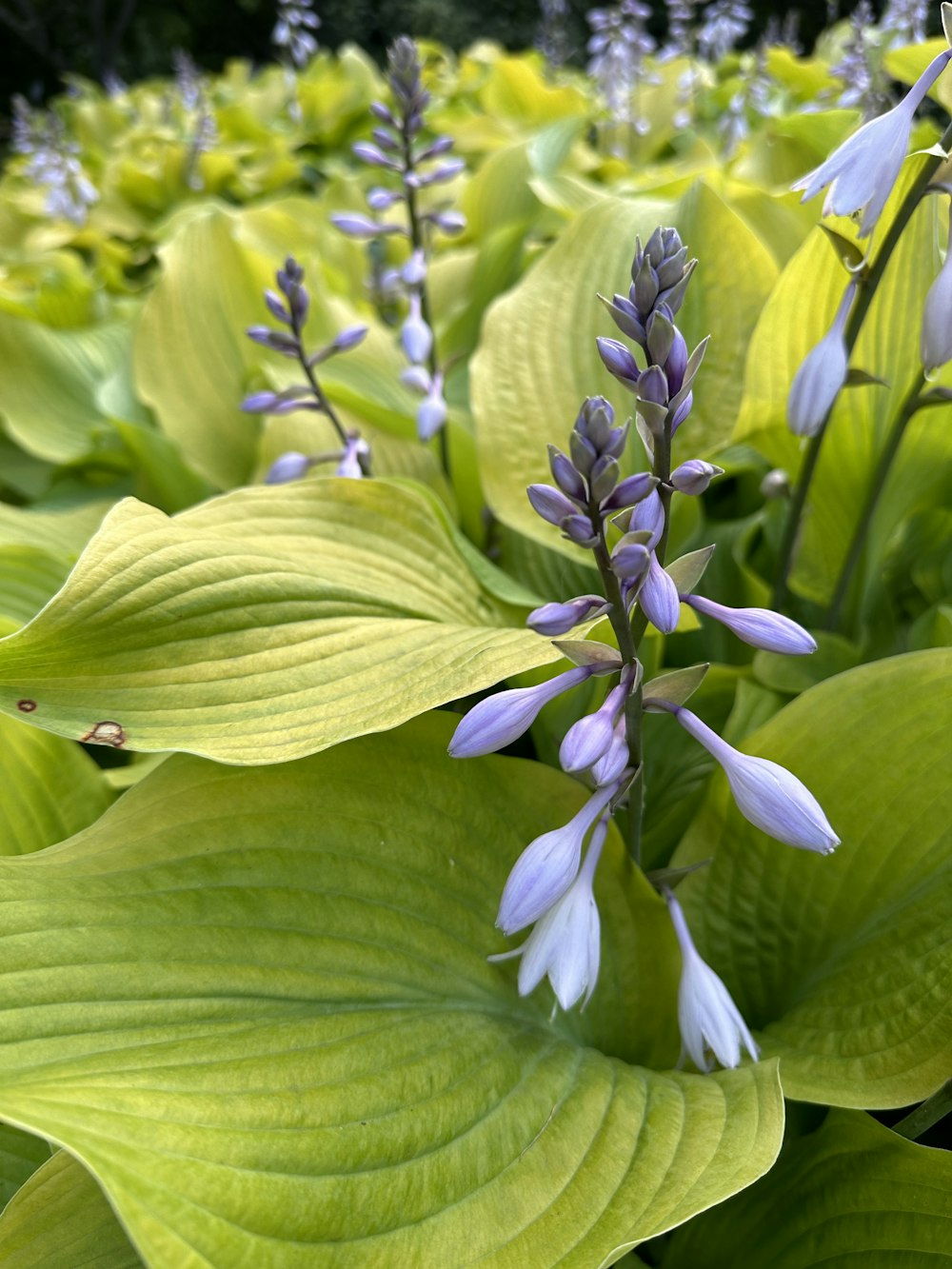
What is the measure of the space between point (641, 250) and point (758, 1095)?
0.83 m

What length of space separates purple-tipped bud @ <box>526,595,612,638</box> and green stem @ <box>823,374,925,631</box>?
647mm

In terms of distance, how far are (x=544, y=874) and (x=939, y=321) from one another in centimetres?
70

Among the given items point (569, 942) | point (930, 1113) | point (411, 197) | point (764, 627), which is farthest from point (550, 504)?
point (411, 197)

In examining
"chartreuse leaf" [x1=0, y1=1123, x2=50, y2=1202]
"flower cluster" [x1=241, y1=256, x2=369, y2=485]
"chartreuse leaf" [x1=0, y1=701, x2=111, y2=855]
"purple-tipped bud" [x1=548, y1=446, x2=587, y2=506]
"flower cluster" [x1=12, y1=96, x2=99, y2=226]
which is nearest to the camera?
"purple-tipped bud" [x1=548, y1=446, x2=587, y2=506]

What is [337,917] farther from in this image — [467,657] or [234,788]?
[467,657]

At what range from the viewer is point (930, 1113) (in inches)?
41.9

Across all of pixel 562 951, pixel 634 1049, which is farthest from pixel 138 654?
pixel 634 1049

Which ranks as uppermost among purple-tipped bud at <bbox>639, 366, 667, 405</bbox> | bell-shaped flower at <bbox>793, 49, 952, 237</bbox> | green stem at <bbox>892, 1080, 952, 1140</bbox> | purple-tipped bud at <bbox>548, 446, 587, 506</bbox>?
bell-shaped flower at <bbox>793, 49, 952, 237</bbox>

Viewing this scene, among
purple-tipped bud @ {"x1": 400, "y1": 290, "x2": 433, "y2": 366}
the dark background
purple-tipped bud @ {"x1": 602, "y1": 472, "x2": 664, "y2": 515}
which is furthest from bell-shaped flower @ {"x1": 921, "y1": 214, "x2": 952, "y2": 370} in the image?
the dark background

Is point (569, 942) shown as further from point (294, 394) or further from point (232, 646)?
point (294, 394)

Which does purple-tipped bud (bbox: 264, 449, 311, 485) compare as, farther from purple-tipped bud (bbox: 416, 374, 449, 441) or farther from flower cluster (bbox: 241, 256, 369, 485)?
purple-tipped bud (bbox: 416, 374, 449, 441)

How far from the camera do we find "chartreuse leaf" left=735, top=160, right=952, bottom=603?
1438 millimetres

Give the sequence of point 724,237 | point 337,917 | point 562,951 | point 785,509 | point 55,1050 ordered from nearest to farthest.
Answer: point 55,1050 < point 562,951 < point 337,917 < point 724,237 < point 785,509

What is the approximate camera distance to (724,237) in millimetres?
1668
